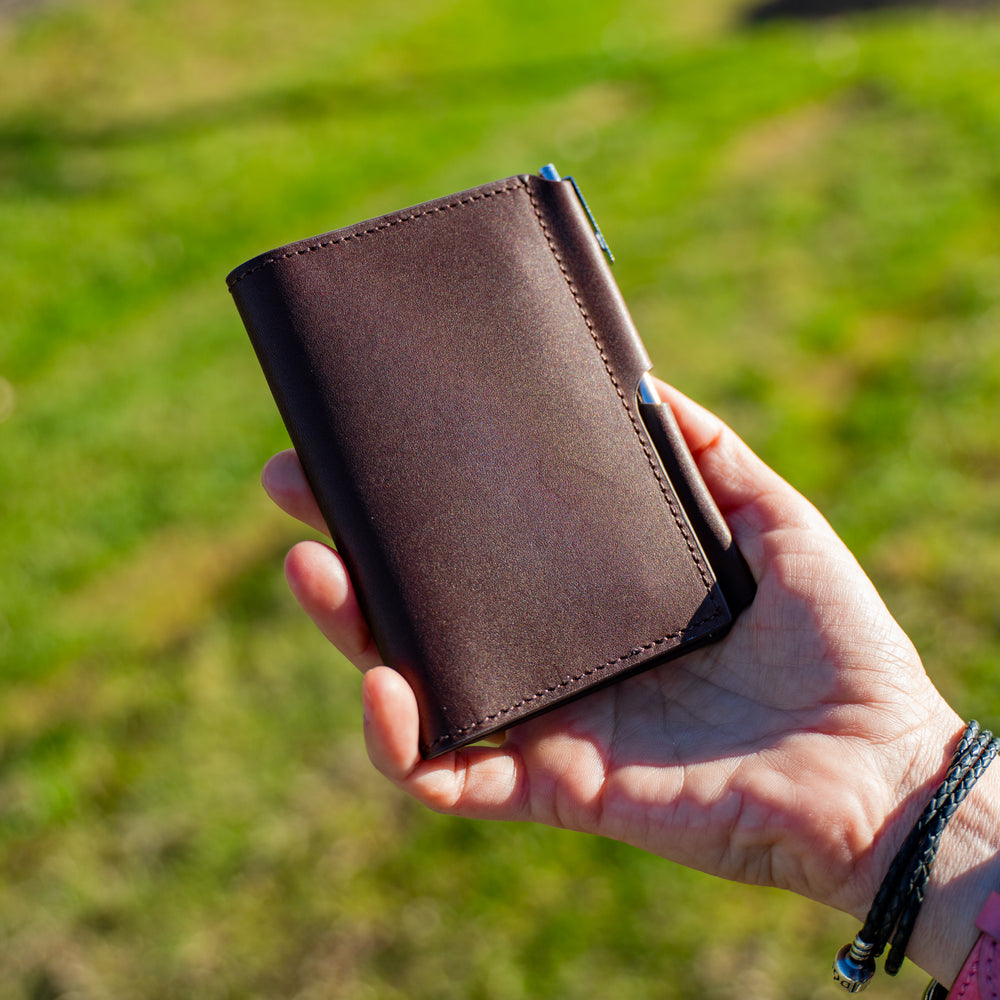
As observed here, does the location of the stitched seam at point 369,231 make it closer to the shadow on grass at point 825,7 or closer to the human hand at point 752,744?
the human hand at point 752,744

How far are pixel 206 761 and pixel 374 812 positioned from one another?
627 millimetres

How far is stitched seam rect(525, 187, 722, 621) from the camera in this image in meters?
2.18

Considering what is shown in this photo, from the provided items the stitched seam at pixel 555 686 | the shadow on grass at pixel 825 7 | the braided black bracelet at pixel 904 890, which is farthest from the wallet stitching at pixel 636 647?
the shadow on grass at pixel 825 7

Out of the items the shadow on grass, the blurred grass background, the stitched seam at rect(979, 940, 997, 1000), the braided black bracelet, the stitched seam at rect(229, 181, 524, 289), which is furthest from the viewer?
the shadow on grass

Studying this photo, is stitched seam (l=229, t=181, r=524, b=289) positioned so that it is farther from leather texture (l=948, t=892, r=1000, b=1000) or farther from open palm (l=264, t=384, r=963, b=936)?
leather texture (l=948, t=892, r=1000, b=1000)

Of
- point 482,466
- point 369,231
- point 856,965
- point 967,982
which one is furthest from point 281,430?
point 967,982

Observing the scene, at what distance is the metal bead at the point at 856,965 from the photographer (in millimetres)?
1865

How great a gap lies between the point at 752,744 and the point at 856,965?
1.55 feet

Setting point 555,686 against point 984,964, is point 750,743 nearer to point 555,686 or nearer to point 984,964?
→ point 555,686

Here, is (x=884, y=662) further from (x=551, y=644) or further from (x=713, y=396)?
(x=713, y=396)

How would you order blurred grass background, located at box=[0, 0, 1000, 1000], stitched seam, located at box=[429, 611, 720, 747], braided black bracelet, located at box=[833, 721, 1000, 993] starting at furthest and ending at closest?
blurred grass background, located at box=[0, 0, 1000, 1000] < stitched seam, located at box=[429, 611, 720, 747] < braided black bracelet, located at box=[833, 721, 1000, 993]

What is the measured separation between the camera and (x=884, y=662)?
2.06 meters

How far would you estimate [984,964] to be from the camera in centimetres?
173

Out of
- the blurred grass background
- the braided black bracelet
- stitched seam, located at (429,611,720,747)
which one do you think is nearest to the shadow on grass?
the blurred grass background
